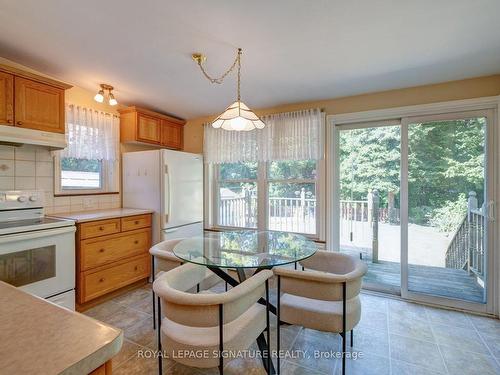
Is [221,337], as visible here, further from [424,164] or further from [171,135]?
[171,135]

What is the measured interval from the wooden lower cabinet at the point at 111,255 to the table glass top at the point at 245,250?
970mm

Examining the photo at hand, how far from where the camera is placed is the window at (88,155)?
296cm

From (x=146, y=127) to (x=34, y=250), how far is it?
6.27ft

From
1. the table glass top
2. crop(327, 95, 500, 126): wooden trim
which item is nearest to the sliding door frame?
crop(327, 95, 500, 126): wooden trim

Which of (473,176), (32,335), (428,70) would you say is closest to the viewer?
(32,335)

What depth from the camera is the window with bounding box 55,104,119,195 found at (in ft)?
9.70

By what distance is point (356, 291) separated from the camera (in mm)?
1683

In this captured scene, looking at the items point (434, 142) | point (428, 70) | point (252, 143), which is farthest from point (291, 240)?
point (428, 70)

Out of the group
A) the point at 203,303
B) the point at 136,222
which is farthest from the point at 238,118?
the point at 136,222

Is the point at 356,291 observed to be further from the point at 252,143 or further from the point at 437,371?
the point at 252,143

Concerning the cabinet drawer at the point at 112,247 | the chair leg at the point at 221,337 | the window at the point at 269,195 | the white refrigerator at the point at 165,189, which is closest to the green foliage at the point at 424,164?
the window at the point at 269,195

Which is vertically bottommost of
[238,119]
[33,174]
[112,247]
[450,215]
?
[112,247]

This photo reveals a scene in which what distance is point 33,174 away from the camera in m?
2.68

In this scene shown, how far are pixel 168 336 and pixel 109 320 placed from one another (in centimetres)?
139
